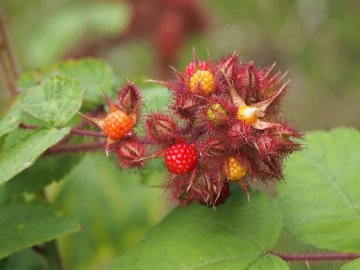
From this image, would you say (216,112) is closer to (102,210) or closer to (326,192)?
(326,192)

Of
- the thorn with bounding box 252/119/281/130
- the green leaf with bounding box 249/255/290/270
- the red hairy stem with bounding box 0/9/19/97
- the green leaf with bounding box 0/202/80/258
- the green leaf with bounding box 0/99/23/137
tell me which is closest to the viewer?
the thorn with bounding box 252/119/281/130

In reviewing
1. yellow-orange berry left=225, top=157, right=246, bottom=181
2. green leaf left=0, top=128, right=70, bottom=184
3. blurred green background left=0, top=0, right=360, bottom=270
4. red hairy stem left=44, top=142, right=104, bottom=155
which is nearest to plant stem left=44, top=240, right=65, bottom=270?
red hairy stem left=44, top=142, right=104, bottom=155

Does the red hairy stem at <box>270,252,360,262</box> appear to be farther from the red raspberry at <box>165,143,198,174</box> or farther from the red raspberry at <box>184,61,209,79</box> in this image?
the red raspberry at <box>184,61,209,79</box>

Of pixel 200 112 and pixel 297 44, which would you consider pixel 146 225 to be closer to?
pixel 200 112

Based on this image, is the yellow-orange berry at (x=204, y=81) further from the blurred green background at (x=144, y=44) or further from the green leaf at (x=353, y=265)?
→ the blurred green background at (x=144, y=44)

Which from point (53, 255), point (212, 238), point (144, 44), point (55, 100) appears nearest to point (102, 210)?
point (53, 255)

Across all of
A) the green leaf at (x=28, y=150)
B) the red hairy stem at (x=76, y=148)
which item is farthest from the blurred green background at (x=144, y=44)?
the green leaf at (x=28, y=150)
